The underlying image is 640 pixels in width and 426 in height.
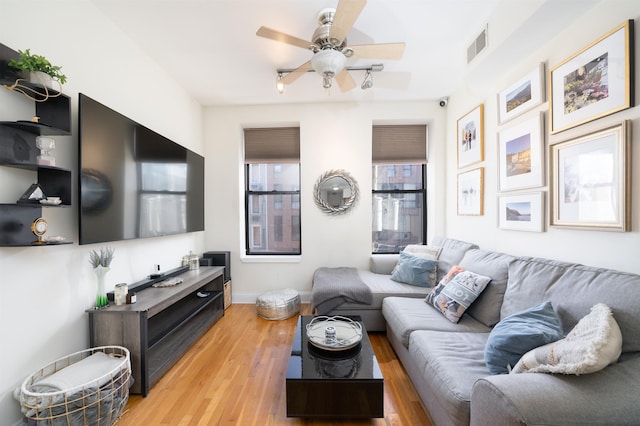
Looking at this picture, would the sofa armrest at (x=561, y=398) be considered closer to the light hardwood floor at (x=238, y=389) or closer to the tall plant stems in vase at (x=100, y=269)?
the light hardwood floor at (x=238, y=389)

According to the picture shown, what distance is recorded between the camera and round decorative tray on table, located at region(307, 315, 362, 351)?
1660mm

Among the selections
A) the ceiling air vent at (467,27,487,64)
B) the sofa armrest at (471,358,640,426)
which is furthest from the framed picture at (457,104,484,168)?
the sofa armrest at (471,358,640,426)

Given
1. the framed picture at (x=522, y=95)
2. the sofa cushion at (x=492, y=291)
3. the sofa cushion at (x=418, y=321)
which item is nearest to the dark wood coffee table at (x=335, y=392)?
the sofa cushion at (x=418, y=321)

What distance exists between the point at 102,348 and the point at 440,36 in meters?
3.48

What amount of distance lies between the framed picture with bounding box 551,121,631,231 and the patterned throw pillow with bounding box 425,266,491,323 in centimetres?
66

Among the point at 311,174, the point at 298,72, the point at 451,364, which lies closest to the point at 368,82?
the point at 298,72

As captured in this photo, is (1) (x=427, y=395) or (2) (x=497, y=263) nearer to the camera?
(1) (x=427, y=395)

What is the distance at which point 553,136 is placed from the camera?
1803mm

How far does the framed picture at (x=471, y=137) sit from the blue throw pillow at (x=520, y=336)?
179cm

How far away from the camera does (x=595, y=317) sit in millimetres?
1111

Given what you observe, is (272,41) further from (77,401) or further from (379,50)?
(77,401)

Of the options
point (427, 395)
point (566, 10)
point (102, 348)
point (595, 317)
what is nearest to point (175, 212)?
point (102, 348)

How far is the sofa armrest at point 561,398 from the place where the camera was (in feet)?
2.83

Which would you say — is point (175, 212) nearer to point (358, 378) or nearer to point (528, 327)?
point (358, 378)
